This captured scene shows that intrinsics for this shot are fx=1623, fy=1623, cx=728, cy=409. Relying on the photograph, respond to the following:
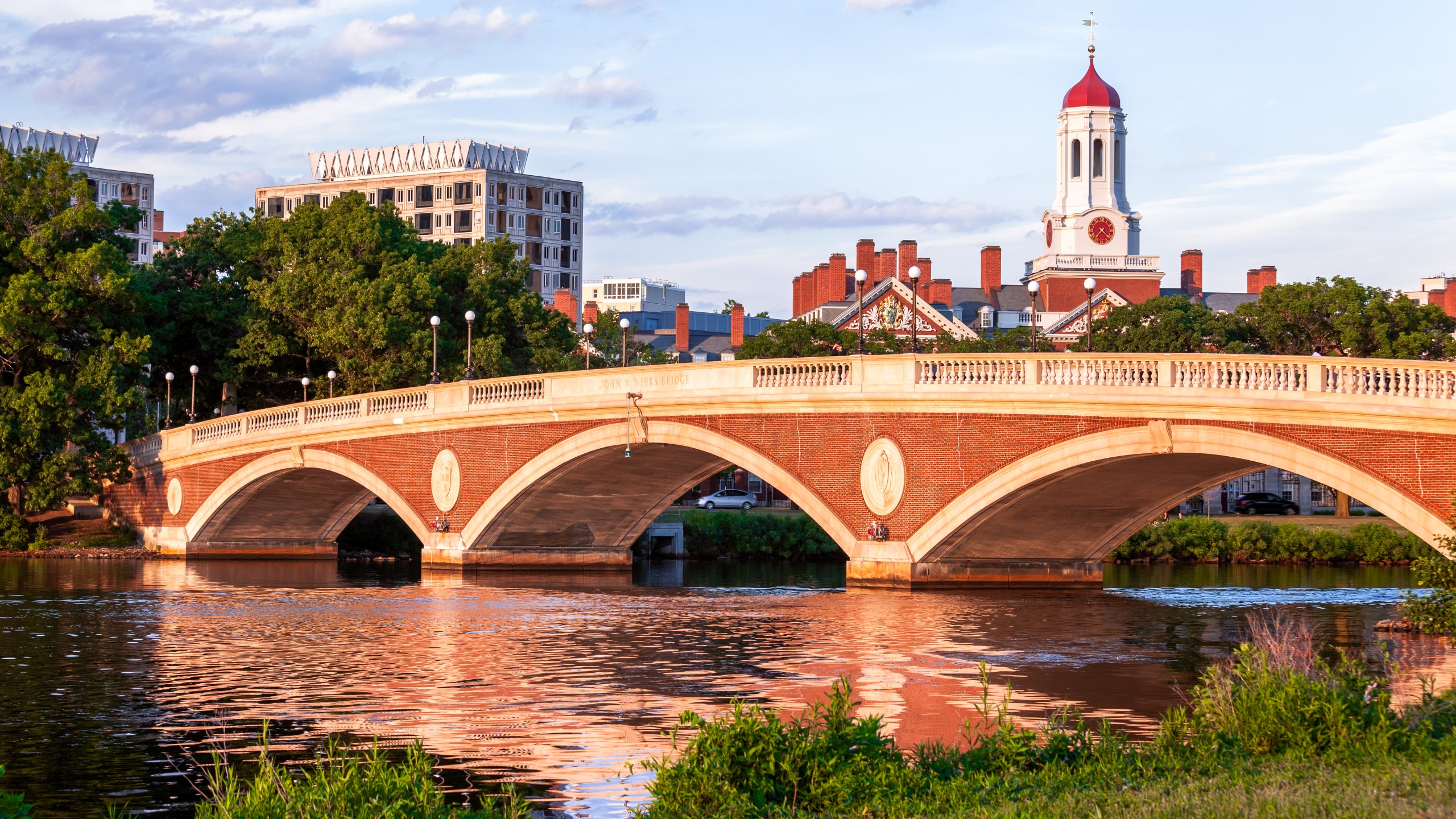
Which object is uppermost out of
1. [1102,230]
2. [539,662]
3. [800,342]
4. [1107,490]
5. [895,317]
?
[1102,230]

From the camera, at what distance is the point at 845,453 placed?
36.4m

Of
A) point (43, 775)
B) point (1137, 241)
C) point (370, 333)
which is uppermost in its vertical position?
point (1137, 241)

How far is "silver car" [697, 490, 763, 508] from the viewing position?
261 feet

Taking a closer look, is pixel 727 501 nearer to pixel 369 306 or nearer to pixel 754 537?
pixel 754 537

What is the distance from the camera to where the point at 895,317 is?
9975 centimetres

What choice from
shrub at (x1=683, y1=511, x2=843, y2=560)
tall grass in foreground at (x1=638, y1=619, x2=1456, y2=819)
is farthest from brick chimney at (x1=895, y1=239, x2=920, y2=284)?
tall grass in foreground at (x1=638, y1=619, x2=1456, y2=819)

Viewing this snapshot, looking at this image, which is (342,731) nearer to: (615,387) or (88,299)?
(615,387)

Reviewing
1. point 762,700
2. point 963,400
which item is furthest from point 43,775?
point 963,400

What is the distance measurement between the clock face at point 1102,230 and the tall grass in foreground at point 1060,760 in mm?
97240

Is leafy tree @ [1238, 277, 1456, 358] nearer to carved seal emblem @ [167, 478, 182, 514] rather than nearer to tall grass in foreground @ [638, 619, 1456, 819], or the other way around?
carved seal emblem @ [167, 478, 182, 514]

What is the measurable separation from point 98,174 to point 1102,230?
92.2 m

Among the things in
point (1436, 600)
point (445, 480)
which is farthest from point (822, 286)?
point (1436, 600)

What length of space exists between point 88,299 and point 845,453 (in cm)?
3242

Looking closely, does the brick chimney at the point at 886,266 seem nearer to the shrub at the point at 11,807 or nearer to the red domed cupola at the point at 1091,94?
the red domed cupola at the point at 1091,94
